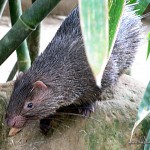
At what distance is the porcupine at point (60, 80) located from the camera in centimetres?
134

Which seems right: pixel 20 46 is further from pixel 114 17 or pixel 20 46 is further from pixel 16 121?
pixel 114 17

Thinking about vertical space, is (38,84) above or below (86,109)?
above

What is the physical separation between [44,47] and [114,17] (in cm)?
335

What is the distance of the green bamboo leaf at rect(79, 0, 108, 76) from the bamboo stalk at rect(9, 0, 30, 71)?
111 cm

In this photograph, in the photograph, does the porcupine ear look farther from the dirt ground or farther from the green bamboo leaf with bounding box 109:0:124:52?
the dirt ground

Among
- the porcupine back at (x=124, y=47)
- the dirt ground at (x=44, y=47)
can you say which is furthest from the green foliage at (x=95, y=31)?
the dirt ground at (x=44, y=47)

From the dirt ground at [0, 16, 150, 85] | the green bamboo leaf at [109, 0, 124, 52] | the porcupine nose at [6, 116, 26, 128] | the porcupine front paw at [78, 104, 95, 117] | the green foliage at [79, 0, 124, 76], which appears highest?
the green foliage at [79, 0, 124, 76]

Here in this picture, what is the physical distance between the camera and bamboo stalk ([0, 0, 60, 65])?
1.09 metres

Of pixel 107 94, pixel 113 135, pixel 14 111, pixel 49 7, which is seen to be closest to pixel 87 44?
pixel 49 7

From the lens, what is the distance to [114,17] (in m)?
0.58

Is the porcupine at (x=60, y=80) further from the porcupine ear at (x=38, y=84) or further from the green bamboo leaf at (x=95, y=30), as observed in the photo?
the green bamboo leaf at (x=95, y=30)

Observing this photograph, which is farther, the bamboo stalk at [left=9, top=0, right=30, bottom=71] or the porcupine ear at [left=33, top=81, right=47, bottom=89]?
the bamboo stalk at [left=9, top=0, right=30, bottom=71]

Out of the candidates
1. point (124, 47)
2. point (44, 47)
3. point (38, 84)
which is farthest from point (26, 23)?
point (44, 47)

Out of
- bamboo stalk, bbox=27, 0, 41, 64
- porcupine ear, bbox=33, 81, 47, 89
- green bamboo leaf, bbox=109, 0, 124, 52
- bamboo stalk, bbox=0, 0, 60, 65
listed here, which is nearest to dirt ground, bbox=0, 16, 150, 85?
bamboo stalk, bbox=27, 0, 41, 64
